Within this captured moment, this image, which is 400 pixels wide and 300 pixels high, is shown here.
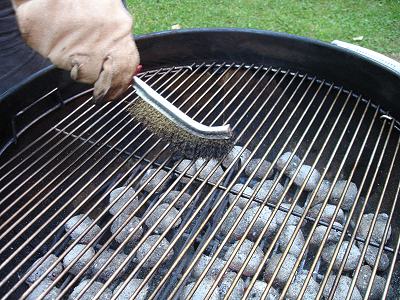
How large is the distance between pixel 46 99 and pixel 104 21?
59cm

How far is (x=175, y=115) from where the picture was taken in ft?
4.43

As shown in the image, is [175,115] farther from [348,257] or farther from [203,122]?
[348,257]

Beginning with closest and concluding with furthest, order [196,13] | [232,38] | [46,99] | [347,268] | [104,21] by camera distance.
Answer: [104,21]
[347,268]
[46,99]
[232,38]
[196,13]

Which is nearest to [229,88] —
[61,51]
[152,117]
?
[152,117]

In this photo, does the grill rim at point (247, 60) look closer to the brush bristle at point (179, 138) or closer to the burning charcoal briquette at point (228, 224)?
the brush bristle at point (179, 138)

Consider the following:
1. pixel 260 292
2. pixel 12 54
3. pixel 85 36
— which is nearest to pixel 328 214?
pixel 260 292

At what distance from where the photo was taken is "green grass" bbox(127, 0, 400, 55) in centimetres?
316

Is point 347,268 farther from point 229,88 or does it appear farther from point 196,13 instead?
point 196,13

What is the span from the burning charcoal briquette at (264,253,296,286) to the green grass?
213 centimetres


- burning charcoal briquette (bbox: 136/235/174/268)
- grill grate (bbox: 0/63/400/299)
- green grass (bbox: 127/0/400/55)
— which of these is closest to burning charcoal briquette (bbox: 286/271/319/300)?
grill grate (bbox: 0/63/400/299)

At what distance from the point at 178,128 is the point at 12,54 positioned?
853mm

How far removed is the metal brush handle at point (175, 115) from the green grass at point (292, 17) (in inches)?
81.1

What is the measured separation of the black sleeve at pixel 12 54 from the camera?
5.57ft

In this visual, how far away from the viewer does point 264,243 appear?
1.56 metres
